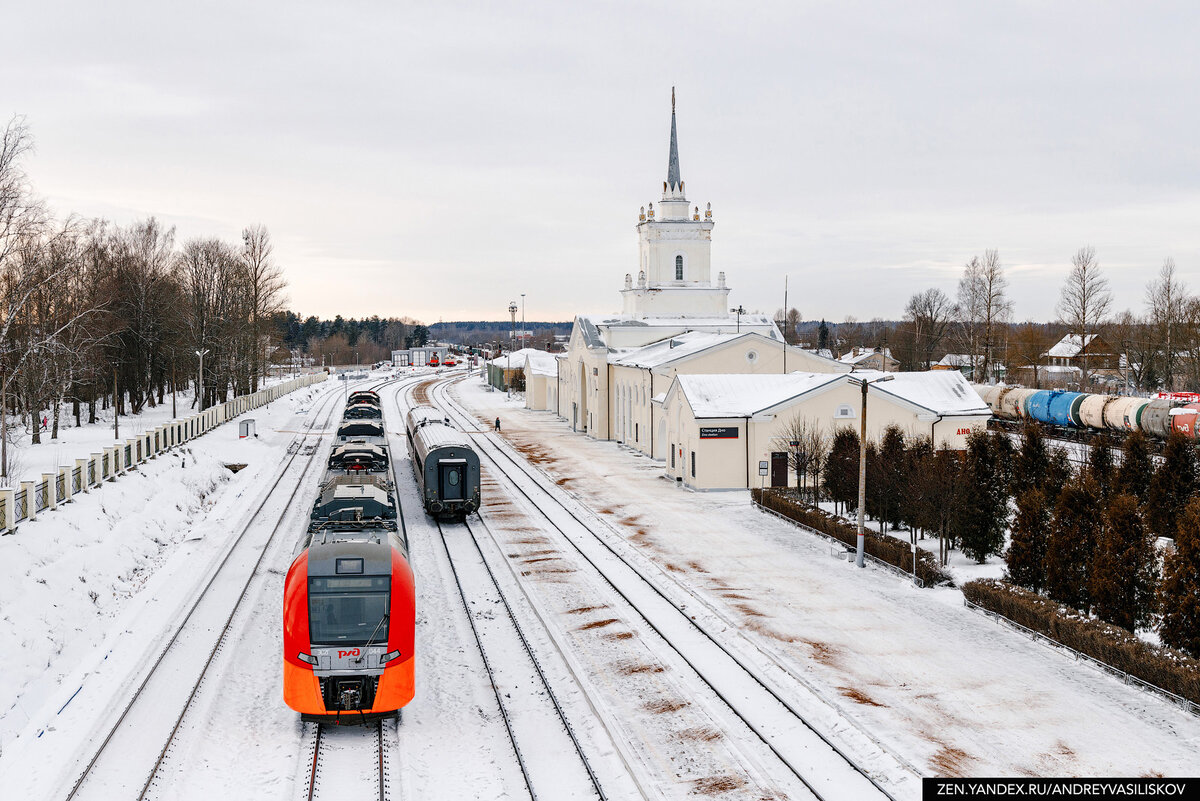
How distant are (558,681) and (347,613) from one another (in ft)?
15.1

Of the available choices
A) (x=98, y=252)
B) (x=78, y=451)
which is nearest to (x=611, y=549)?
(x=78, y=451)

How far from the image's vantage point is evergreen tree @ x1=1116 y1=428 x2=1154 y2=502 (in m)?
30.7

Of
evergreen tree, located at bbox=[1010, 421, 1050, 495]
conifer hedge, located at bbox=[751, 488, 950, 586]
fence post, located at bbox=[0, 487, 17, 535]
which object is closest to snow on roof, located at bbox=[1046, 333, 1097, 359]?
evergreen tree, located at bbox=[1010, 421, 1050, 495]

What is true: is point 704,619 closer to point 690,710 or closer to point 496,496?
point 690,710

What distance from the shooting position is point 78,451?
129 ft

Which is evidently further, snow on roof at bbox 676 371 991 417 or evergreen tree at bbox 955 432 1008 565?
snow on roof at bbox 676 371 991 417

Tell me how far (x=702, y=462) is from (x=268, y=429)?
34.3m

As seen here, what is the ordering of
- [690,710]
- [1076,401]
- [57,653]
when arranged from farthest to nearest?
[1076,401], [57,653], [690,710]

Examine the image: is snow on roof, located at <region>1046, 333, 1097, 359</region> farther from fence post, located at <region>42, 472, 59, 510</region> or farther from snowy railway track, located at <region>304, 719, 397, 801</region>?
snowy railway track, located at <region>304, 719, 397, 801</region>

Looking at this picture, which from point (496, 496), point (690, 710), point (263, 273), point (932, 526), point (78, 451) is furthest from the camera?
point (263, 273)

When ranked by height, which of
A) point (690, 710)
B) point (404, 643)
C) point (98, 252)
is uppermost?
point (98, 252)

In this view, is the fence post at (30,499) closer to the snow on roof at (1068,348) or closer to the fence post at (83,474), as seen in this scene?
the fence post at (83,474)

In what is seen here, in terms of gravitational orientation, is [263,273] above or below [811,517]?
above

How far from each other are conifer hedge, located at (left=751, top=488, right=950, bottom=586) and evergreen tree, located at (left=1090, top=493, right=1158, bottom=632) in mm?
4636
